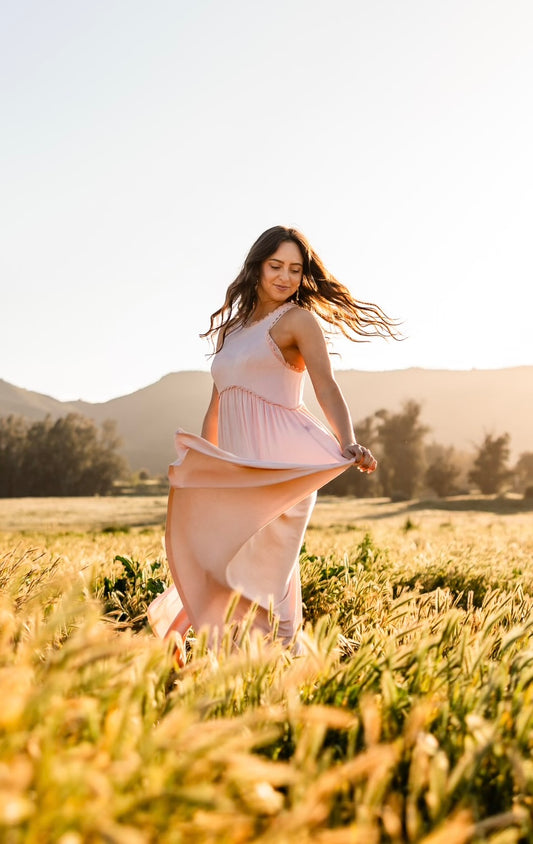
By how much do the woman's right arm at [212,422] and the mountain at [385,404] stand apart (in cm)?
11404

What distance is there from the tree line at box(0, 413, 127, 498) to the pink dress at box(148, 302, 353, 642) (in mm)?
65748

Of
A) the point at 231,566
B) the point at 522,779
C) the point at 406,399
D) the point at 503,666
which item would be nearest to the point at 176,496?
the point at 231,566

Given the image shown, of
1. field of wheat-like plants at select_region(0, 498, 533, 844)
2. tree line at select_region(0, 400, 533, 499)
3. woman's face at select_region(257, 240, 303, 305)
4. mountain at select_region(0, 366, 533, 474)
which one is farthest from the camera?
mountain at select_region(0, 366, 533, 474)

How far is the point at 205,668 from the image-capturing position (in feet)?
8.51

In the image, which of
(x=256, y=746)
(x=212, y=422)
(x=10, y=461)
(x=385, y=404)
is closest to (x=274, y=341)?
(x=212, y=422)

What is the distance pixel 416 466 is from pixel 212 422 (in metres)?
63.5

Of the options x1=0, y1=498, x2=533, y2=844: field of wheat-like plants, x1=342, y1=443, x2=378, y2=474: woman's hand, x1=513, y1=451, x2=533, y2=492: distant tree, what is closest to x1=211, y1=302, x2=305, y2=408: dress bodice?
x1=342, y1=443, x2=378, y2=474: woman's hand

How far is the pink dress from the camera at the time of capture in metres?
3.94

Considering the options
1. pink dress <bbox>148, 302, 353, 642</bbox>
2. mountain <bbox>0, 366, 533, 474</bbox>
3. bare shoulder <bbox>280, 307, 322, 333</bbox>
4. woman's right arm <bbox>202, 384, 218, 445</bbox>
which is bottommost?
pink dress <bbox>148, 302, 353, 642</bbox>

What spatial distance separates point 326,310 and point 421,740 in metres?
3.68

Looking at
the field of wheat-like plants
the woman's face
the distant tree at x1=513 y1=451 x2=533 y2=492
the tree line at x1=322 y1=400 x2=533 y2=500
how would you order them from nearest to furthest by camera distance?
1. the field of wheat-like plants
2. the woman's face
3. the tree line at x1=322 y1=400 x2=533 y2=500
4. the distant tree at x1=513 y1=451 x2=533 y2=492

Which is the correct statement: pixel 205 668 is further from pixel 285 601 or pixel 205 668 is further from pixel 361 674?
pixel 285 601

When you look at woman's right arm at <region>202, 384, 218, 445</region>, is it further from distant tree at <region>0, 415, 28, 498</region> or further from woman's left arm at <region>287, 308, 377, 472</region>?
distant tree at <region>0, 415, 28, 498</region>

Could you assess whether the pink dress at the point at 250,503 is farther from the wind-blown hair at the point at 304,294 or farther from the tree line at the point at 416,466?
the tree line at the point at 416,466
